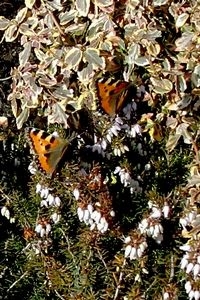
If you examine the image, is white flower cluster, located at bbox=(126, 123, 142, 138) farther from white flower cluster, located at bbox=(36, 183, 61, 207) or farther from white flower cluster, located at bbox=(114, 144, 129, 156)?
white flower cluster, located at bbox=(36, 183, 61, 207)

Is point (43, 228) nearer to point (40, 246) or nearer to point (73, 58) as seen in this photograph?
point (40, 246)

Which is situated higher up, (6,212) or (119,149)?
(119,149)

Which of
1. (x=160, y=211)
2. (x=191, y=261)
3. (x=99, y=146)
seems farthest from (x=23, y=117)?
(x=191, y=261)

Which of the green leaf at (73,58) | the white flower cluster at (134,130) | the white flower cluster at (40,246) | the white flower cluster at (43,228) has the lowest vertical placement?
the white flower cluster at (40,246)

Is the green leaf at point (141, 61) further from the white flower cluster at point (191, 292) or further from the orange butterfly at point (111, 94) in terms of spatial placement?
the white flower cluster at point (191, 292)

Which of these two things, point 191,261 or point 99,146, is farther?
point 99,146

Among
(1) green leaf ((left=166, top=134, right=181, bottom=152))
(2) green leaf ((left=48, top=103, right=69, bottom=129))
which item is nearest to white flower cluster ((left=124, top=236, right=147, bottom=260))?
(1) green leaf ((left=166, top=134, right=181, bottom=152))

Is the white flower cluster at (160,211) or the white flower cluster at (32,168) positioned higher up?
the white flower cluster at (32,168)

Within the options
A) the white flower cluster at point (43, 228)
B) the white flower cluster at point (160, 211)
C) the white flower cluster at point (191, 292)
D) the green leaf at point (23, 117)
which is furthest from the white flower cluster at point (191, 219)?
the green leaf at point (23, 117)
